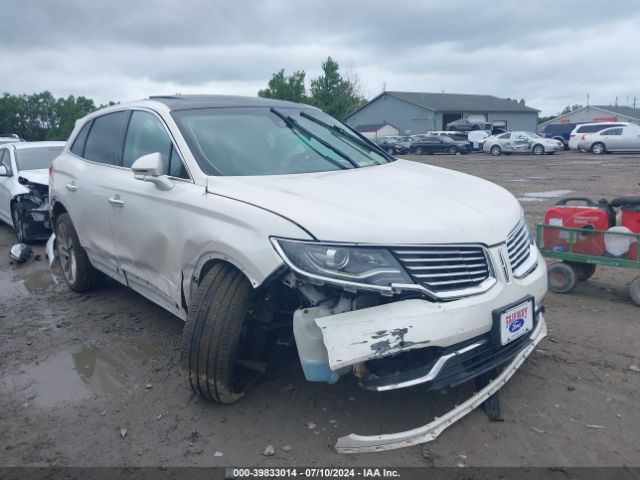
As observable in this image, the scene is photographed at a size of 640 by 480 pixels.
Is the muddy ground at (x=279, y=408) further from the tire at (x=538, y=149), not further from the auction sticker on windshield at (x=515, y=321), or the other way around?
the tire at (x=538, y=149)

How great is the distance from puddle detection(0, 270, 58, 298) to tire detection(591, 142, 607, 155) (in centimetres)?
2819

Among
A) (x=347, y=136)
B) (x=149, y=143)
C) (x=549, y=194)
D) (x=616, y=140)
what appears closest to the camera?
(x=149, y=143)

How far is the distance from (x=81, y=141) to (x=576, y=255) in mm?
4622

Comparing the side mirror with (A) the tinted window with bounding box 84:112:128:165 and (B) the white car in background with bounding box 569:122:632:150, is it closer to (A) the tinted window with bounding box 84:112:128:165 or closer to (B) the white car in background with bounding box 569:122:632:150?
(A) the tinted window with bounding box 84:112:128:165

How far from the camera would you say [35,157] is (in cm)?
962

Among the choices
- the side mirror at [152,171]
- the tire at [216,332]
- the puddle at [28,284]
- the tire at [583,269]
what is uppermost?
the side mirror at [152,171]

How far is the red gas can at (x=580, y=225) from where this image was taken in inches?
203

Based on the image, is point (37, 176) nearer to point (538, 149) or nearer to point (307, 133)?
point (307, 133)

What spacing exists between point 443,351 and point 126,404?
1.97 metres

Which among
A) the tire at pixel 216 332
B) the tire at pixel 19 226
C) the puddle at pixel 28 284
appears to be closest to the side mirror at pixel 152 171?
the tire at pixel 216 332

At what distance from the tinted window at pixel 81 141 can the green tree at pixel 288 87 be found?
134 ft

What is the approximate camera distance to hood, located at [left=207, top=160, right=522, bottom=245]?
9.71 feet

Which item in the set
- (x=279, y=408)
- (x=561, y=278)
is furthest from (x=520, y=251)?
(x=561, y=278)

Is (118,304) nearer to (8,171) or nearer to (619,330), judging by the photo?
(619,330)
